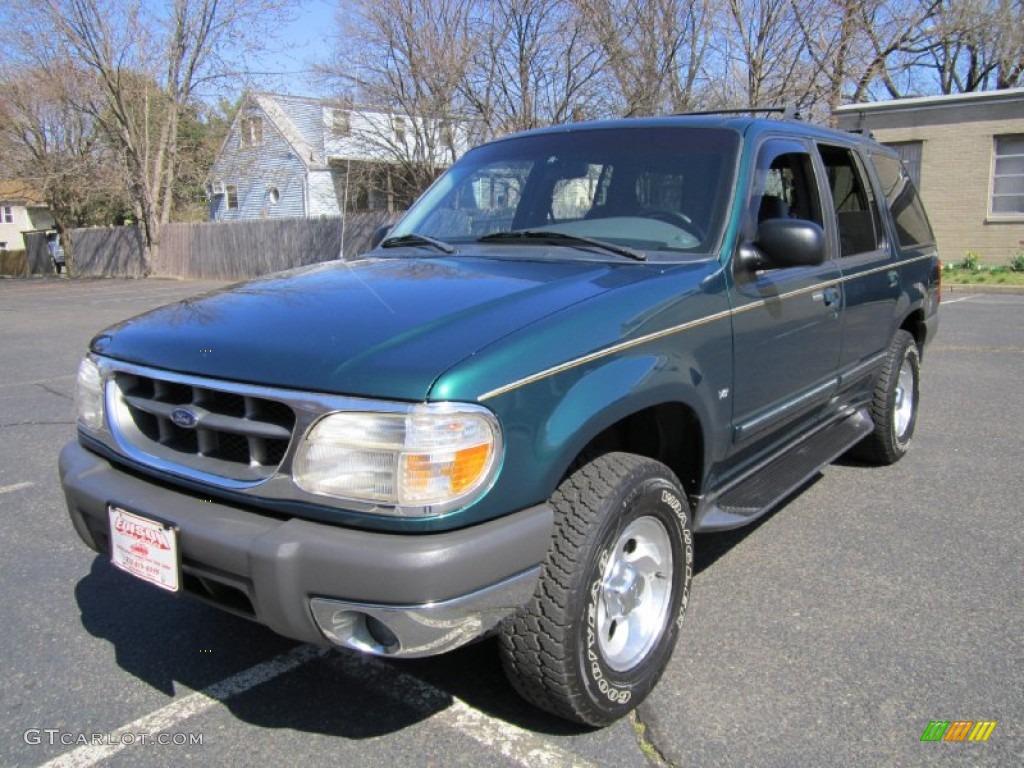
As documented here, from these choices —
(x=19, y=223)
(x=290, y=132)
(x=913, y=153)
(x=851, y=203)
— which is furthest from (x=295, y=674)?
(x=19, y=223)

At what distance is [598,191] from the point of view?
347cm

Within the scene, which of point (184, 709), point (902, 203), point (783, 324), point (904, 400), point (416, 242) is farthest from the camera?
point (904, 400)

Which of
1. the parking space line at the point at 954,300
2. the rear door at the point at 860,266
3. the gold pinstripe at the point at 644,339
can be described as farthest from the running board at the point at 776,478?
the parking space line at the point at 954,300

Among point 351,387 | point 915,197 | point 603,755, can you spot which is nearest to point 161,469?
point 351,387

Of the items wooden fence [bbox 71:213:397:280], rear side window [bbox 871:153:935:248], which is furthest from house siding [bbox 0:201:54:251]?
rear side window [bbox 871:153:935:248]

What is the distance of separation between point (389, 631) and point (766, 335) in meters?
1.93

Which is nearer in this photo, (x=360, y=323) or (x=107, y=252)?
(x=360, y=323)

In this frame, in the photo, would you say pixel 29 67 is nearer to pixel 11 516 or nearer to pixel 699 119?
pixel 11 516

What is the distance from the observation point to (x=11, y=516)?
14.1 feet

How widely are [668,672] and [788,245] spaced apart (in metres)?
1.58

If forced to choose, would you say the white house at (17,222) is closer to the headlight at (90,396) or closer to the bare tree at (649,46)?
the bare tree at (649,46)

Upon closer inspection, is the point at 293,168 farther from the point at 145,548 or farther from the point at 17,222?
the point at 17,222

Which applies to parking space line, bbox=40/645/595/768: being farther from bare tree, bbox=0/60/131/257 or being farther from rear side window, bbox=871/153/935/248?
bare tree, bbox=0/60/131/257

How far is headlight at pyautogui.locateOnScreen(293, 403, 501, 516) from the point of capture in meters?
2.00
